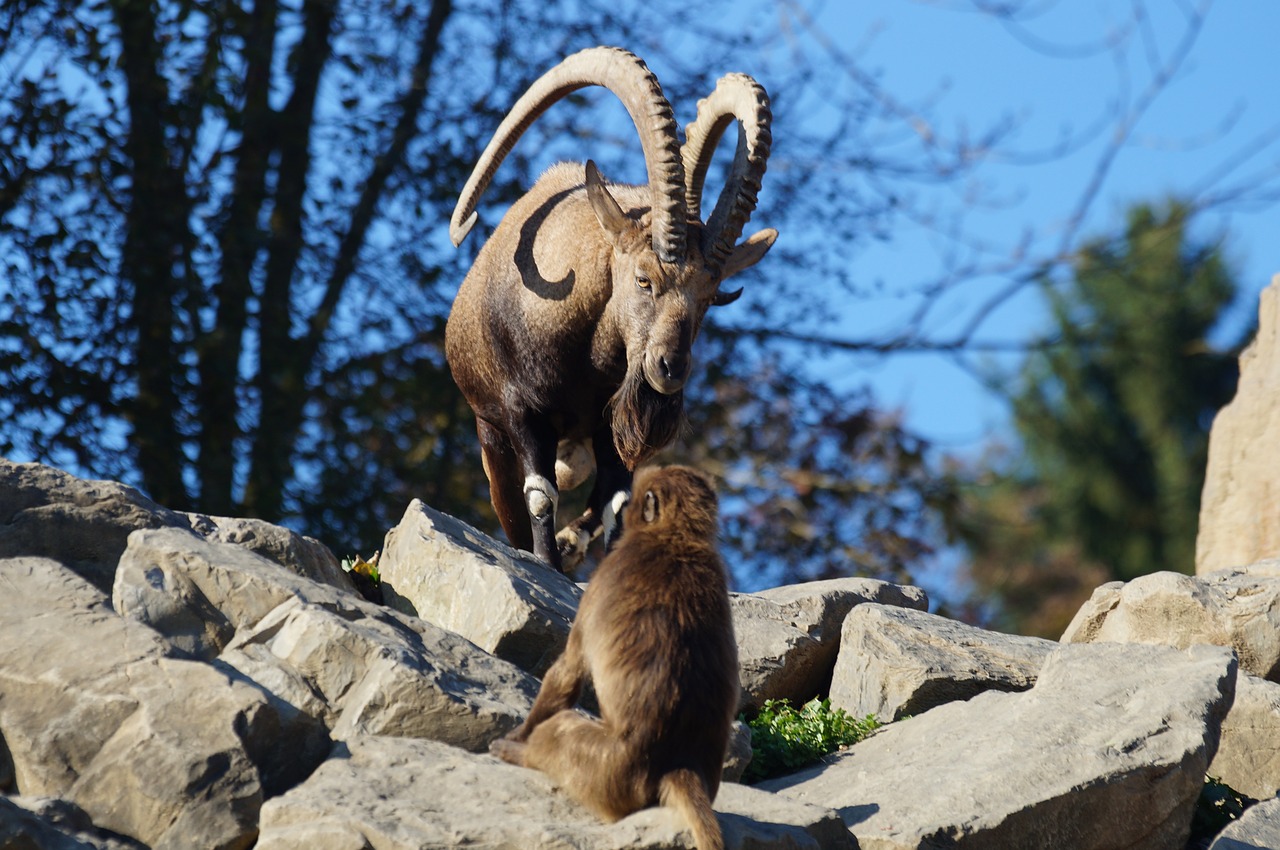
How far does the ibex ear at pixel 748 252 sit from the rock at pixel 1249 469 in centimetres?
401

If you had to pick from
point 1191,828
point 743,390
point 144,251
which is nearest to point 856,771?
point 1191,828

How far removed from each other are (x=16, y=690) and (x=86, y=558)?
3.82 ft

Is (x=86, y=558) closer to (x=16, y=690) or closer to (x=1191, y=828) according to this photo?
(x=16, y=690)

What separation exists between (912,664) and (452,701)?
Result: 6.90 ft

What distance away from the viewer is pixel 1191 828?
200 inches

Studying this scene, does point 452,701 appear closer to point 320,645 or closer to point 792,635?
point 320,645

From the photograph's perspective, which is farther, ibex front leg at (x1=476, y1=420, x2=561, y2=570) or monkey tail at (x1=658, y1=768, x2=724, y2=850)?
ibex front leg at (x1=476, y1=420, x2=561, y2=570)

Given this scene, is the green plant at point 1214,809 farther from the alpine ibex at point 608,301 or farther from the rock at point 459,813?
the alpine ibex at point 608,301

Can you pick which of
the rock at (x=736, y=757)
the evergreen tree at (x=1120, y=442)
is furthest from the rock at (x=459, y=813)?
the evergreen tree at (x=1120, y=442)

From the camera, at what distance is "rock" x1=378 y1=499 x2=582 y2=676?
5.15 metres

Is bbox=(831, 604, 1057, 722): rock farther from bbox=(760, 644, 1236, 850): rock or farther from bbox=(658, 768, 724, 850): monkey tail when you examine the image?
bbox=(658, 768, 724, 850): monkey tail

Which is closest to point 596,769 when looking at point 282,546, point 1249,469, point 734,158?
point 282,546

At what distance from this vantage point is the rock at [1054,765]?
4348mm

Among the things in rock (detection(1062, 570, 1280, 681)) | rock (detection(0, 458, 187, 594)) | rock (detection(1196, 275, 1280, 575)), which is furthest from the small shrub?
rock (detection(0, 458, 187, 594))
